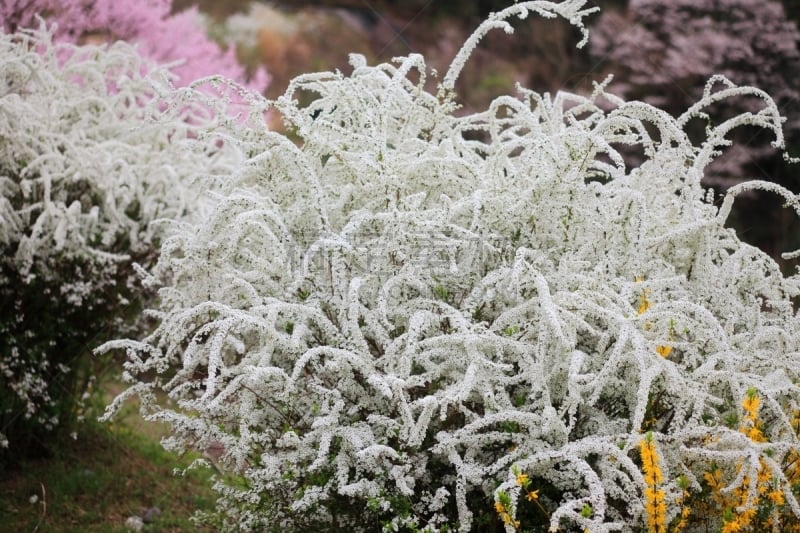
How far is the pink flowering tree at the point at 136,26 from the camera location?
259 inches

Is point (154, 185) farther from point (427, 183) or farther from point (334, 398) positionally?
point (334, 398)

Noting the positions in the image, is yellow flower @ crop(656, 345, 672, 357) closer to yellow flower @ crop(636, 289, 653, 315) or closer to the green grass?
yellow flower @ crop(636, 289, 653, 315)

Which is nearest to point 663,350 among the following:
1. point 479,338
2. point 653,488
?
point 653,488

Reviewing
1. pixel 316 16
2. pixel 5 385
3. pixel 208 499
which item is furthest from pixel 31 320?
pixel 316 16

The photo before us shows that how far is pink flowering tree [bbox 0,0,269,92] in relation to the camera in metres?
6.58

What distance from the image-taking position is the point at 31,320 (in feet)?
14.1

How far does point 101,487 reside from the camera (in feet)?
14.8

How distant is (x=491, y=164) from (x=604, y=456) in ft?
3.87

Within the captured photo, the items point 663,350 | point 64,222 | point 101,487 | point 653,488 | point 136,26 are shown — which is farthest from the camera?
point 136,26

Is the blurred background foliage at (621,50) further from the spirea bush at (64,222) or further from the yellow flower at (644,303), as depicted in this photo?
the yellow flower at (644,303)

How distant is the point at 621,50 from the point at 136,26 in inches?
262

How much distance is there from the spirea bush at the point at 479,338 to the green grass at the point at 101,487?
1.49 metres

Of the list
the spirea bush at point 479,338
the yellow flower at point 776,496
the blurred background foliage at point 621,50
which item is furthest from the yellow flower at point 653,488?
the blurred background foliage at point 621,50

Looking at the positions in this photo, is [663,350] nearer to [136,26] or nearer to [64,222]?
[64,222]
